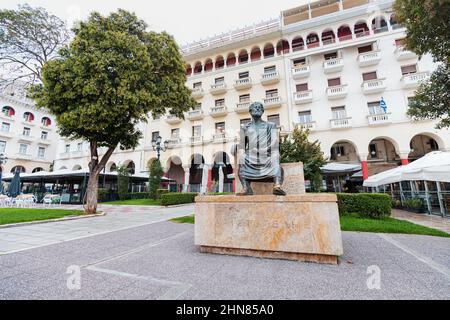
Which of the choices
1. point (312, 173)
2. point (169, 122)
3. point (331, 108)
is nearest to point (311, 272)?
point (312, 173)

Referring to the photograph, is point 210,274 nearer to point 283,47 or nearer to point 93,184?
point 93,184

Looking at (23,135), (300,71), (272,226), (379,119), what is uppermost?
(300,71)

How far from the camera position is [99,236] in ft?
17.3

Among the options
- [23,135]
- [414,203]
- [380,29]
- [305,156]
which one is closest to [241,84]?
[380,29]

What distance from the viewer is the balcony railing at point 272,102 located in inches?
Result: 784

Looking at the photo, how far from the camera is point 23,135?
30375 mm

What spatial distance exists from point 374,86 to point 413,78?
2718 mm

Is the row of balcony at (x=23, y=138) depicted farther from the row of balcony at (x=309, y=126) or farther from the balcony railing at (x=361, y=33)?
the balcony railing at (x=361, y=33)

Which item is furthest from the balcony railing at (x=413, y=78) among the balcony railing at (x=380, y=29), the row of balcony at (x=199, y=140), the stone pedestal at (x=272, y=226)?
the stone pedestal at (x=272, y=226)

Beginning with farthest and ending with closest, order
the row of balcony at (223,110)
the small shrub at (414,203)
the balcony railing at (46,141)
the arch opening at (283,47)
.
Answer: the balcony railing at (46,141) → the arch opening at (283,47) → the row of balcony at (223,110) → the small shrub at (414,203)

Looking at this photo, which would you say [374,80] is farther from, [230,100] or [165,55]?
[165,55]

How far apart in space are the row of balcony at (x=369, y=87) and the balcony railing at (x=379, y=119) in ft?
7.63

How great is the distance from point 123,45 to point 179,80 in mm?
2847

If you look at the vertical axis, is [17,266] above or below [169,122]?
below
